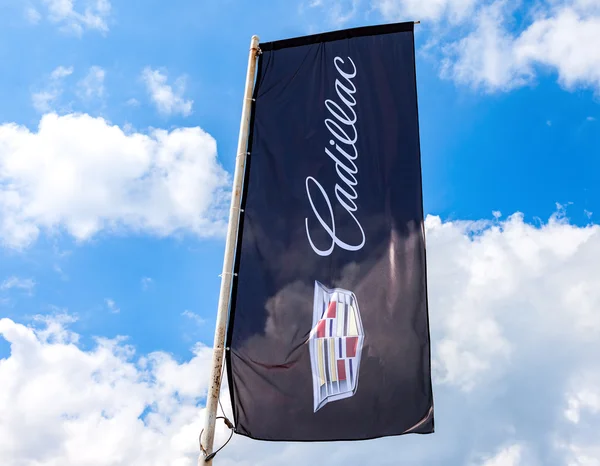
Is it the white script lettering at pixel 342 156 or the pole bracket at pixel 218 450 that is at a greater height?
the white script lettering at pixel 342 156

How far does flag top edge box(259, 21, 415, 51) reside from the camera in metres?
10.3

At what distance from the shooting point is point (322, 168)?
962 centimetres

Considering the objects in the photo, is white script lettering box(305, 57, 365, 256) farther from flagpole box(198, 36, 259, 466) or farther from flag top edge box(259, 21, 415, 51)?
flagpole box(198, 36, 259, 466)

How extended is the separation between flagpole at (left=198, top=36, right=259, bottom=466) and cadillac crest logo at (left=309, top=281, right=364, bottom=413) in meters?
1.18

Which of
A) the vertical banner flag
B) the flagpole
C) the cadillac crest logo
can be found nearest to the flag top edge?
the vertical banner flag

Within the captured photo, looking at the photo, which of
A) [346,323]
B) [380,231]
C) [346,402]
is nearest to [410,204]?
[380,231]

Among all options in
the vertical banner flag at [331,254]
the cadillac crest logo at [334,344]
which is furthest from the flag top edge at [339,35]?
the cadillac crest logo at [334,344]

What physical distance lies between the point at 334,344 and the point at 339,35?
17.0 ft

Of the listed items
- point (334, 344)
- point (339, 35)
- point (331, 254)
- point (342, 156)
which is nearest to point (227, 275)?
point (331, 254)

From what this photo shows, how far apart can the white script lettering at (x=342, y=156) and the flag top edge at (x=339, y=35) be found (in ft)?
1.46

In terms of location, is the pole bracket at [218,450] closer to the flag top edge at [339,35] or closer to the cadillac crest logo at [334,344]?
the cadillac crest logo at [334,344]

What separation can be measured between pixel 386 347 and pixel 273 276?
5.85 feet

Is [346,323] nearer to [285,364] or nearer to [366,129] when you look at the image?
[285,364]

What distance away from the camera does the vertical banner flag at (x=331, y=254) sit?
27.4 feet
